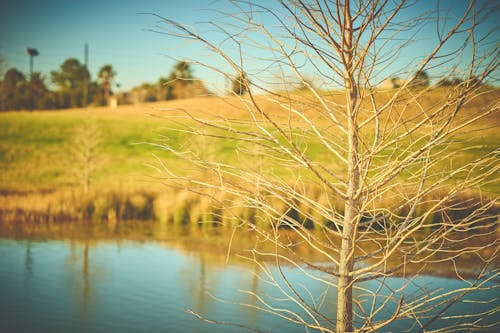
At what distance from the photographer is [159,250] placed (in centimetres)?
1149

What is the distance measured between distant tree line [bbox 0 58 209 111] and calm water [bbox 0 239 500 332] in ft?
127

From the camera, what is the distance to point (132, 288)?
8.61 m

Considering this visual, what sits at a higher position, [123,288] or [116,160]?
[116,160]

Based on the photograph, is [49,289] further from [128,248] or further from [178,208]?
[178,208]

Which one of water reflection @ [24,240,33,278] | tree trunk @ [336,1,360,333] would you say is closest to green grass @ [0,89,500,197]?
water reflection @ [24,240,33,278]

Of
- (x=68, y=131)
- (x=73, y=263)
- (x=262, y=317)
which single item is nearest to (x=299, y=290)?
(x=262, y=317)

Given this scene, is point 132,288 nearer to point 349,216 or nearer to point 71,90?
point 349,216

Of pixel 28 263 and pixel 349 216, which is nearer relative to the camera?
pixel 349 216

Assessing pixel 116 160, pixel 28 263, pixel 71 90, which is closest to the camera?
pixel 28 263

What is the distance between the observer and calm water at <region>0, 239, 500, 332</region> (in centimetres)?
698

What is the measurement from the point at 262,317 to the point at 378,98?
505cm

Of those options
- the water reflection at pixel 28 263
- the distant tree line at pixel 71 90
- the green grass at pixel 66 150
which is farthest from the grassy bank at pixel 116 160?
the distant tree line at pixel 71 90

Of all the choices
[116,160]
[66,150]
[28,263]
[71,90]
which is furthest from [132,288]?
[71,90]

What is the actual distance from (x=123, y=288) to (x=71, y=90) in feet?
217
